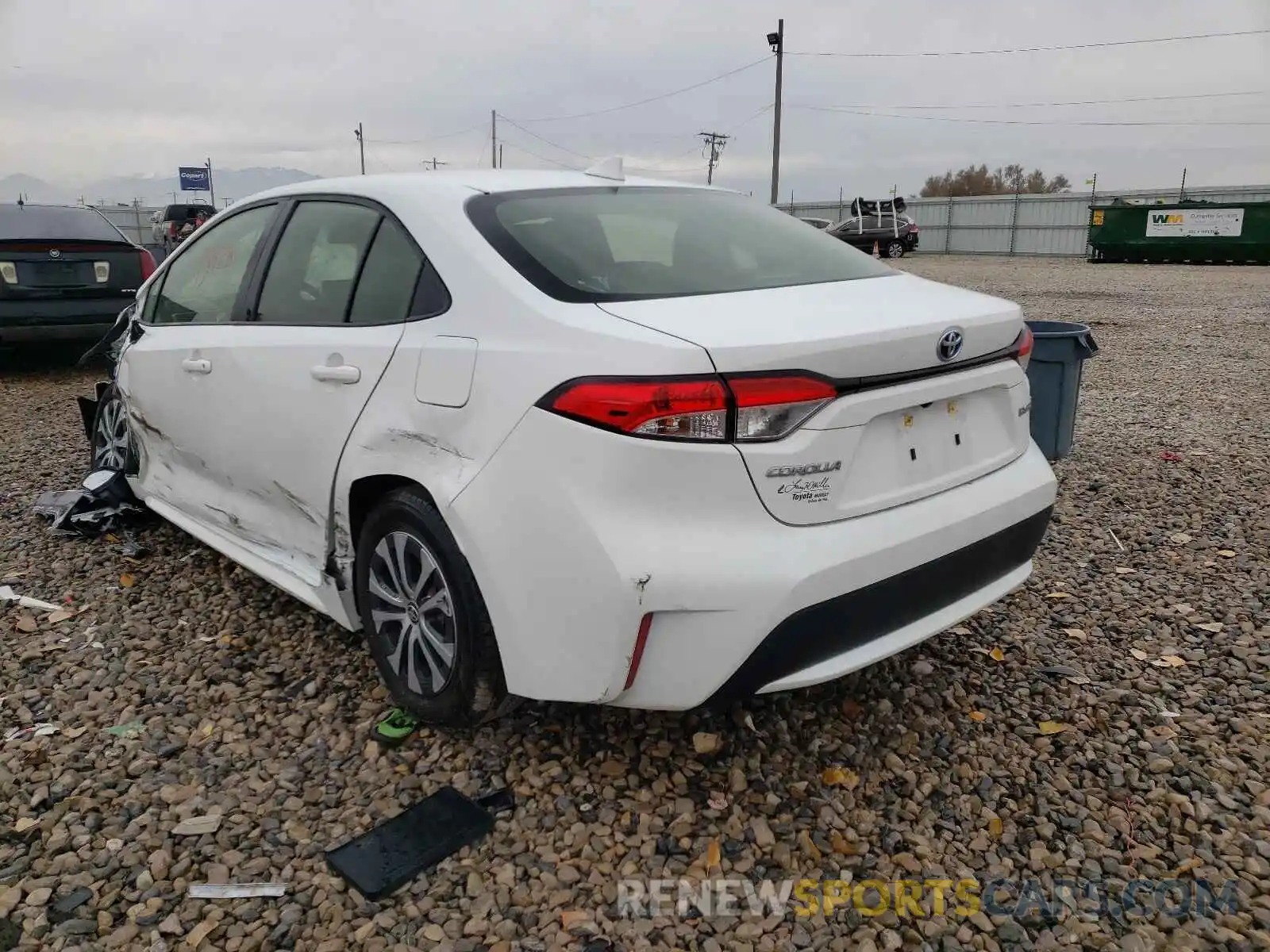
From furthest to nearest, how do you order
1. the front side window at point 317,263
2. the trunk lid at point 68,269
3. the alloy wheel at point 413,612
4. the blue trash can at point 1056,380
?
1. the trunk lid at point 68,269
2. the blue trash can at point 1056,380
3. the front side window at point 317,263
4. the alloy wheel at point 413,612

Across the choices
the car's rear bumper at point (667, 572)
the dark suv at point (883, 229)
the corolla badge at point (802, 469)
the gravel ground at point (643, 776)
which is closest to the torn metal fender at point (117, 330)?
the gravel ground at point (643, 776)

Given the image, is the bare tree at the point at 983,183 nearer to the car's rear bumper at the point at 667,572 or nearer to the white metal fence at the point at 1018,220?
the white metal fence at the point at 1018,220

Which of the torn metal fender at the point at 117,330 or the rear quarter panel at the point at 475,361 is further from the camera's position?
the torn metal fender at the point at 117,330

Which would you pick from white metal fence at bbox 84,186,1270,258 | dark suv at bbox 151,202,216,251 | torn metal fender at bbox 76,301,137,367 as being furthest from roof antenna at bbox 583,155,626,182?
white metal fence at bbox 84,186,1270,258

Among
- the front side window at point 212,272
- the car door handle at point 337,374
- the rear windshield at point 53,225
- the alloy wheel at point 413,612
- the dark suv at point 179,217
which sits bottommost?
the alloy wheel at point 413,612

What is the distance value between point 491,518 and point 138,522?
3.11m

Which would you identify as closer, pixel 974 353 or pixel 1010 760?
pixel 974 353

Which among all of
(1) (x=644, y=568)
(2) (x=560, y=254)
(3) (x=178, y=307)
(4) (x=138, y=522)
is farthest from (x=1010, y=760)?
(4) (x=138, y=522)

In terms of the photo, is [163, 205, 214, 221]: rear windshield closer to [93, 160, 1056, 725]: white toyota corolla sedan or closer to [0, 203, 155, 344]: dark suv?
[0, 203, 155, 344]: dark suv

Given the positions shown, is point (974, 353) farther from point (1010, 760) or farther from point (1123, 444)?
point (1123, 444)

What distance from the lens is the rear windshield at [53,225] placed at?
7879 millimetres

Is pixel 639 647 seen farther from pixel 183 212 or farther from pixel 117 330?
pixel 183 212

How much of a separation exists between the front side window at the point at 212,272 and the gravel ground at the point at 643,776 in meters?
1.09

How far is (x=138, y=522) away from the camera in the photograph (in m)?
4.56
